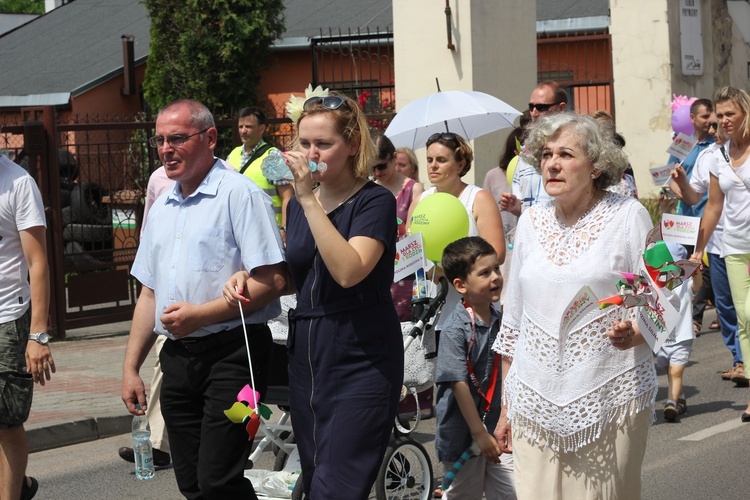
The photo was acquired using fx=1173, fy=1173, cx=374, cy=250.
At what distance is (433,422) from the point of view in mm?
8789

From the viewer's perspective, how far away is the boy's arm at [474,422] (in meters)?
5.23

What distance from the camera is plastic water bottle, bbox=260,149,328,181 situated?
4211 mm

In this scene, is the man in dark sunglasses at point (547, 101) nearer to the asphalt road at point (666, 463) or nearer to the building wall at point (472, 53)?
the asphalt road at point (666, 463)

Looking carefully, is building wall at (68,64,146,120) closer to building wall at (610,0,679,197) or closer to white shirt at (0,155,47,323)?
building wall at (610,0,679,197)

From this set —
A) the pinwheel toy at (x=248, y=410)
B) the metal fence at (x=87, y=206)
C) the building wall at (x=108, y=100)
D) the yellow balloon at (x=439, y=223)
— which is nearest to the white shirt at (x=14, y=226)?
the pinwheel toy at (x=248, y=410)

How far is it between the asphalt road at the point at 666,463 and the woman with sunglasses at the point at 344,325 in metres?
3.01

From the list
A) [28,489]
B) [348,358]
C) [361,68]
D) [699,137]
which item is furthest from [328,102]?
[361,68]

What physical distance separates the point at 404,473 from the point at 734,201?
365cm

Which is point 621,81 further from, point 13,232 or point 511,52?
point 13,232

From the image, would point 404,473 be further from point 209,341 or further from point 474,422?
point 209,341

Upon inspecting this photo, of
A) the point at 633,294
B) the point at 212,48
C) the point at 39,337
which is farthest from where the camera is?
the point at 212,48

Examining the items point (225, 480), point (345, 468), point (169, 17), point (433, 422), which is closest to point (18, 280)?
point (225, 480)

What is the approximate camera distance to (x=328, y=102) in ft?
14.3

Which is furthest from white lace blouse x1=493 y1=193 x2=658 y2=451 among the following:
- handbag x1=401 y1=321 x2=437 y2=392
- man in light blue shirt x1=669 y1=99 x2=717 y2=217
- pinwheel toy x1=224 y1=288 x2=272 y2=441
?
man in light blue shirt x1=669 y1=99 x2=717 y2=217
